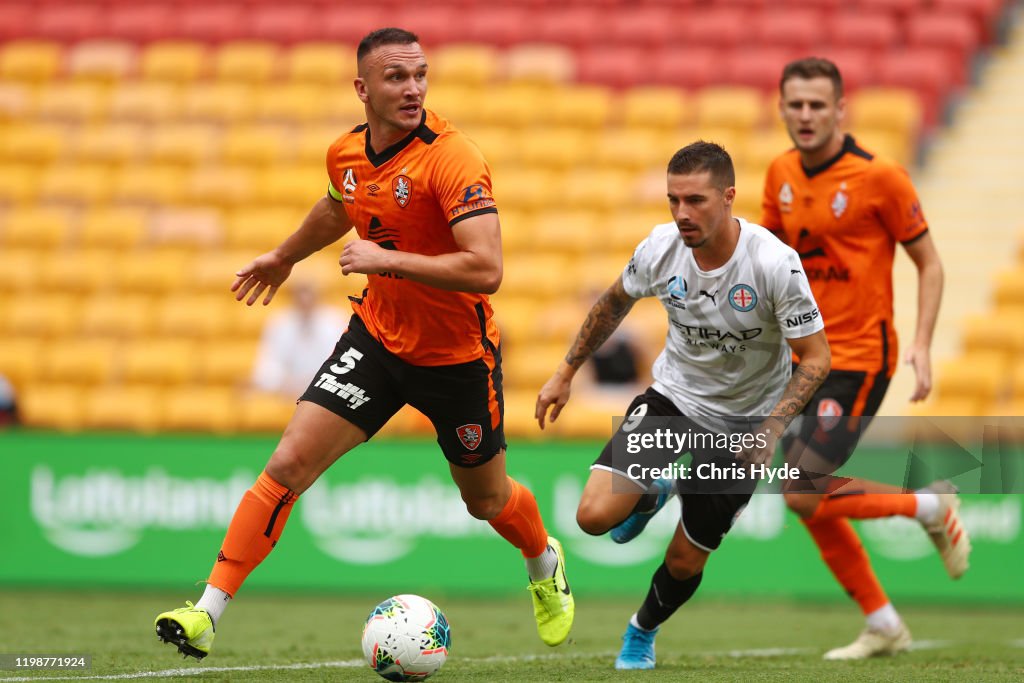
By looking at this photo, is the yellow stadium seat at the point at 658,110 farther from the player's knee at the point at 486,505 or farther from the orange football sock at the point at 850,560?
the player's knee at the point at 486,505

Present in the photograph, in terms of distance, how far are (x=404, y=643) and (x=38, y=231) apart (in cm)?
1081

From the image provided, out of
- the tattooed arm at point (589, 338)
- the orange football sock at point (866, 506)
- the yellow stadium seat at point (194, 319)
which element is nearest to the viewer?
the tattooed arm at point (589, 338)

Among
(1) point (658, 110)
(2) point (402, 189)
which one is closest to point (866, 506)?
(2) point (402, 189)

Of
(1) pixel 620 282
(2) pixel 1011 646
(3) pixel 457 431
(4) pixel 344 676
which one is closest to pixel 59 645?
(4) pixel 344 676

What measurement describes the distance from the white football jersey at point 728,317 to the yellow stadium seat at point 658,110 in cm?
889

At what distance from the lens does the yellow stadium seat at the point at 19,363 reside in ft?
44.3

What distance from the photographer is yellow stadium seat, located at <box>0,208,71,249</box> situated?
15.1 m

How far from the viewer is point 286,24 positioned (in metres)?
17.5

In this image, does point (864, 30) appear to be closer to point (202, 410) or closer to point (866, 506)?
point (202, 410)

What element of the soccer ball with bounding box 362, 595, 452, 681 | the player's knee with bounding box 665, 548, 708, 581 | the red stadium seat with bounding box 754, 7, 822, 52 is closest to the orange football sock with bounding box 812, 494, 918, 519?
the player's knee with bounding box 665, 548, 708, 581

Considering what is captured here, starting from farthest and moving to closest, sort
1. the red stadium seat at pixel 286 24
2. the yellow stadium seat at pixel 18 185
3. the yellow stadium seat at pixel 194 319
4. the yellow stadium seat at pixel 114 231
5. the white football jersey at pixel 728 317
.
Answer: the red stadium seat at pixel 286 24
the yellow stadium seat at pixel 18 185
the yellow stadium seat at pixel 114 231
the yellow stadium seat at pixel 194 319
the white football jersey at pixel 728 317

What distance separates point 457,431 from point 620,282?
102 centimetres

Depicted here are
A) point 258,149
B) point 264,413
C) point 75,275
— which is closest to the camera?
point 264,413

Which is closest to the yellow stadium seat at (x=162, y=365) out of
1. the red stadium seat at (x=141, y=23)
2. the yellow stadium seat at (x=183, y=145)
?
the yellow stadium seat at (x=183, y=145)
